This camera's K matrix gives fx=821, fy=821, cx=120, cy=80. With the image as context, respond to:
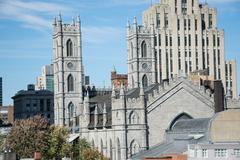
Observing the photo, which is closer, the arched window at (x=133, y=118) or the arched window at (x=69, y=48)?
the arched window at (x=133, y=118)

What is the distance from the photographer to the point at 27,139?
129 m

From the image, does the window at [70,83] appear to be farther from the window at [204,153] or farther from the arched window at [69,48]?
the window at [204,153]

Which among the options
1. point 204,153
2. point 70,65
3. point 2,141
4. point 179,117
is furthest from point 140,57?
point 204,153

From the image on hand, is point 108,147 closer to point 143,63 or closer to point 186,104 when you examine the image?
point 186,104

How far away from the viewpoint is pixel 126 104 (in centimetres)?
13538

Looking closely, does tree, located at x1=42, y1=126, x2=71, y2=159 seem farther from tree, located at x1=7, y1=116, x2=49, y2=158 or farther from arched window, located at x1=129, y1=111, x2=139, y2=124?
arched window, located at x1=129, y1=111, x2=139, y2=124

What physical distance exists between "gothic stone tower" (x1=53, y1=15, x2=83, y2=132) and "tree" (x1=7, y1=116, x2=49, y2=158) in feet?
163

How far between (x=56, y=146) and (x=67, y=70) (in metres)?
51.1

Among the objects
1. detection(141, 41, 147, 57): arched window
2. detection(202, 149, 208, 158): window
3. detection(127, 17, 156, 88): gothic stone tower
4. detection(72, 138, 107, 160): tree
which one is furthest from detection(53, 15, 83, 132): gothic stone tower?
detection(202, 149, 208, 158): window

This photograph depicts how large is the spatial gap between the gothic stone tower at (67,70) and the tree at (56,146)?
138 feet

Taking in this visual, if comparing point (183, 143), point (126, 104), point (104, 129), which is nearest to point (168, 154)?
point (183, 143)

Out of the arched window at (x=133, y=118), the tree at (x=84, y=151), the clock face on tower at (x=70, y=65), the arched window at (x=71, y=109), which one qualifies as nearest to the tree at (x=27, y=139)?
the tree at (x=84, y=151)

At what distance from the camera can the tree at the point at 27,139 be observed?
414 feet

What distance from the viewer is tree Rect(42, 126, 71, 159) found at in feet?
439
